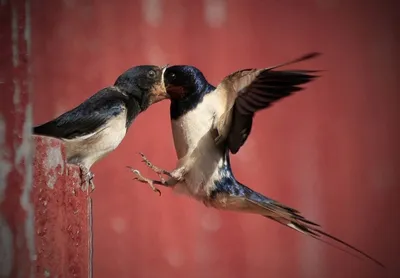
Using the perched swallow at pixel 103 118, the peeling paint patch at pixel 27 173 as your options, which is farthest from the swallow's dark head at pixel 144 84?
the peeling paint patch at pixel 27 173

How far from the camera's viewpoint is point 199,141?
0.98 metres

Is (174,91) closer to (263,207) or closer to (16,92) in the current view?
(263,207)

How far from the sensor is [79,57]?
1.36 meters

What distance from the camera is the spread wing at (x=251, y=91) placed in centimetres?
86

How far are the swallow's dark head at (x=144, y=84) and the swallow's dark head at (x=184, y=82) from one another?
3cm

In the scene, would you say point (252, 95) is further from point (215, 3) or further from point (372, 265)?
point (372, 265)

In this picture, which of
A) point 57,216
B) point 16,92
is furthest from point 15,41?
point 57,216

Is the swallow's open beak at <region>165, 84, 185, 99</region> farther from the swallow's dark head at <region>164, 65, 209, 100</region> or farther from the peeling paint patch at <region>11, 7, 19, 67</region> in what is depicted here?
the peeling paint patch at <region>11, 7, 19, 67</region>

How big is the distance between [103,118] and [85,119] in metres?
0.03

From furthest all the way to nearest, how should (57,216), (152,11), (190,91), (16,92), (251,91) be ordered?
1. (152,11)
2. (190,91)
3. (251,91)
4. (57,216)
5. (16,92)

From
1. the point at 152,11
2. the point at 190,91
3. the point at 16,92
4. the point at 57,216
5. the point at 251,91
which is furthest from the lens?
the point at 152,11

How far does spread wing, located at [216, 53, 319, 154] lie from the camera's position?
86cm

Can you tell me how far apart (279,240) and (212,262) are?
0.19 metres

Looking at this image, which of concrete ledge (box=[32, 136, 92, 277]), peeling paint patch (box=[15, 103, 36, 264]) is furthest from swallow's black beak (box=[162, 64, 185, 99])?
peeling paint patch (box=[15, 103, 36, 264])
